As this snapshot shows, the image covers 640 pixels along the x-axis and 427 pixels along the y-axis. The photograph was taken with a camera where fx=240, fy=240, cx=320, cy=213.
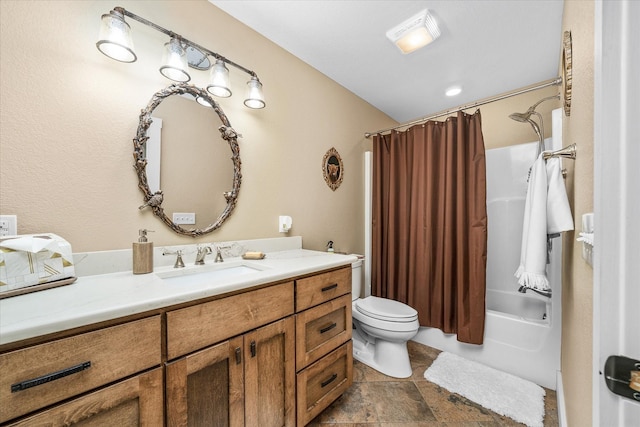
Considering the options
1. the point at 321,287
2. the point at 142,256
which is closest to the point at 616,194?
the point at 321,287

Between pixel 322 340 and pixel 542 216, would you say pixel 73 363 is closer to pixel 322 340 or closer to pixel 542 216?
pixel 322 340

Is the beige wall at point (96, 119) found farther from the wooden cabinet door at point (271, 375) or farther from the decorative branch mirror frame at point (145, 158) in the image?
the wooden cabinet door at point (271, 375)

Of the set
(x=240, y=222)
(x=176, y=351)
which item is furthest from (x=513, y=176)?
(x=176, y=351)

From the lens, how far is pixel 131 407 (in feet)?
2.31

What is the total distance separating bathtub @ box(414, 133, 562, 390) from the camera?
1619 mm

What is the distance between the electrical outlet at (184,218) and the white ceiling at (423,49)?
1.28 metres

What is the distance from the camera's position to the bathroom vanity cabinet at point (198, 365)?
584mm

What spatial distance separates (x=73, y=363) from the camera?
615 mm

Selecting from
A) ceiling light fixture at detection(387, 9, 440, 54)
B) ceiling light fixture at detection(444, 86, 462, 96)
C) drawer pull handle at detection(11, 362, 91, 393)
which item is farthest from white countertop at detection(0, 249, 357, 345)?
ceiling light fixture at detection(444, 86, 462, 96)

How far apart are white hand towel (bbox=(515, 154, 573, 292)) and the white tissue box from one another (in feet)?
6.53

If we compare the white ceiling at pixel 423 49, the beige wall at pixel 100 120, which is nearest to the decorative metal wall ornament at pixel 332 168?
the beige wall at pixel 100 120

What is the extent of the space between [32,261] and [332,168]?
1.88m

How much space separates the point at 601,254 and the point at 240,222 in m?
1.52

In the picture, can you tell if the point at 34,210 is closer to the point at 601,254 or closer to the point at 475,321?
the point at 601,254
